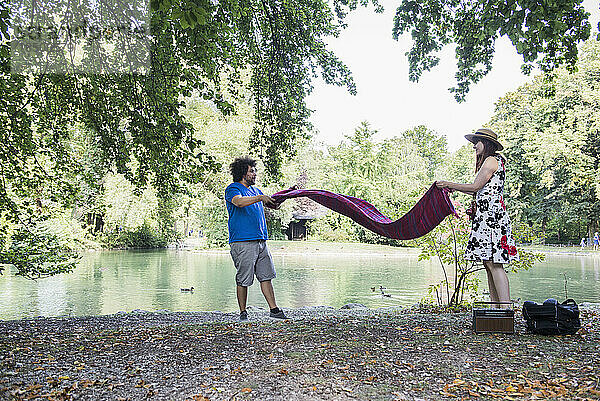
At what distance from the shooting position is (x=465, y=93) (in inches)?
266

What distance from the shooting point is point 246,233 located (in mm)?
4801

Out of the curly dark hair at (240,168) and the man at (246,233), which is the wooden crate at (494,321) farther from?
the curly dark hair at (240,168)

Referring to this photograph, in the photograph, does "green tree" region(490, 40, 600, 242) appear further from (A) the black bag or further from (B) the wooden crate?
(B) the wooden crate

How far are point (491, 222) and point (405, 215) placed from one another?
0.95 m

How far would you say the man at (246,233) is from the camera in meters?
4.78

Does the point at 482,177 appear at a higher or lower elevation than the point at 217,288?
higher

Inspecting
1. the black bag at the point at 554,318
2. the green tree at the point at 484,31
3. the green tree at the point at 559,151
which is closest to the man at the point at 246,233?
the black bag at the point at 554,318

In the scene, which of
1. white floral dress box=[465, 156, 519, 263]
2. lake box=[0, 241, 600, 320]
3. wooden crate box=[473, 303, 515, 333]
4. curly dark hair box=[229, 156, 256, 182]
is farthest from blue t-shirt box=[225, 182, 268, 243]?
lake box=[0, 241, 600, 320]

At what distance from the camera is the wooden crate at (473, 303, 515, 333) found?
3.89m

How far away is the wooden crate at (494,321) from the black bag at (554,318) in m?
0.16

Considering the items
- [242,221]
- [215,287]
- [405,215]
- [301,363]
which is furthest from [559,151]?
[301,363]

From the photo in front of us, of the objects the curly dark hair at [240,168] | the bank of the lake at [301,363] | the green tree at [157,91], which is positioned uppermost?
the green tree at [157,91]

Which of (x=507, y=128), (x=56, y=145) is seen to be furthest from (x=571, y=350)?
(x=507, y=128)

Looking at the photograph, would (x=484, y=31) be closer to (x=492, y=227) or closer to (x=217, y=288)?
(x=492, y=227)
